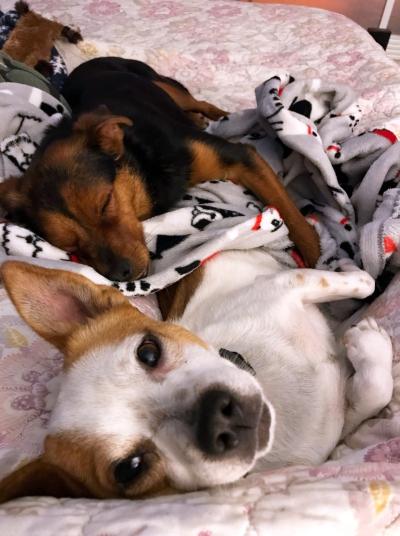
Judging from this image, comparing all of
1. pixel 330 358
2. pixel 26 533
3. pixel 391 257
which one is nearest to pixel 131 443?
pixel 26 533

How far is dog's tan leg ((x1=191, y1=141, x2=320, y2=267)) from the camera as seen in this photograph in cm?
A: 174

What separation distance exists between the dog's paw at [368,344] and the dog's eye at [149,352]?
51 centimetres

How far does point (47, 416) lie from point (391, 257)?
106 centimetres

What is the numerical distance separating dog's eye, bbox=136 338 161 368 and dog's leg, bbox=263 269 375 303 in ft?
1.54

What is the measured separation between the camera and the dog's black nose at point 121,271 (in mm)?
1595

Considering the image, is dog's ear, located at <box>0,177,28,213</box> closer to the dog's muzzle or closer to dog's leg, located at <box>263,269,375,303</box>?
dog's leg, located at <box>263,269,375,303</box>

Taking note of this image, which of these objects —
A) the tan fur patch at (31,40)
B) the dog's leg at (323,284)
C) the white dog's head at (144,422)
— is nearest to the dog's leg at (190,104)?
the tan fur patch at (31,40)

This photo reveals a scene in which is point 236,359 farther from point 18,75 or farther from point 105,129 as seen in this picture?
point 18,75

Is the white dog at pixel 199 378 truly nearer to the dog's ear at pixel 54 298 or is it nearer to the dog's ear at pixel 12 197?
the dog's ear at pixel 54 298

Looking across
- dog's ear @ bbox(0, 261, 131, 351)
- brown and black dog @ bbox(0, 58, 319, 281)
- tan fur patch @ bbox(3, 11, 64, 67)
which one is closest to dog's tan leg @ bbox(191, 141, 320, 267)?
brown and black dog @ bbox(0, 58, 319, 281)

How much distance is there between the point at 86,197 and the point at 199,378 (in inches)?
37.6

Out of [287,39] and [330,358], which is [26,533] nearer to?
[330,358]

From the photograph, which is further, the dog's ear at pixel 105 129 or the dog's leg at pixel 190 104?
the dog's leg at pixel 190 104

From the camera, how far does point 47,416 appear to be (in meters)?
1.17
